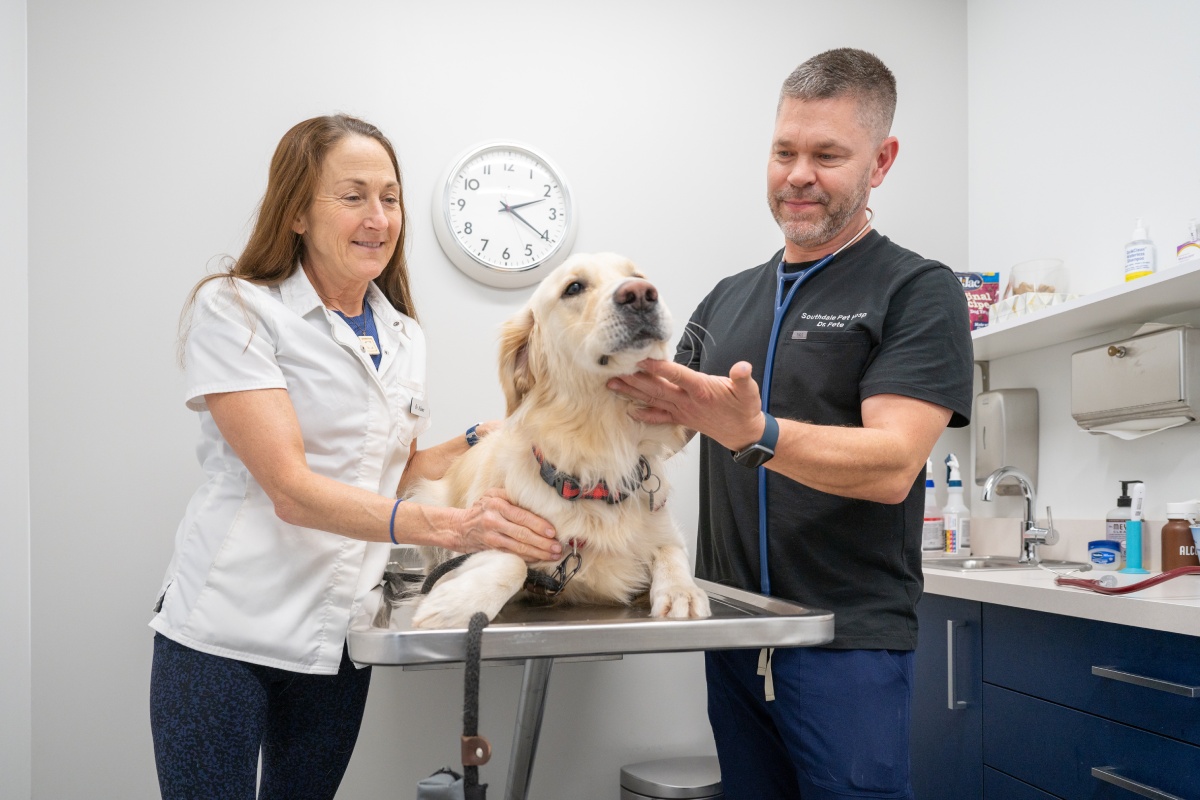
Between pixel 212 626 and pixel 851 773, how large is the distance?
110 centimetres

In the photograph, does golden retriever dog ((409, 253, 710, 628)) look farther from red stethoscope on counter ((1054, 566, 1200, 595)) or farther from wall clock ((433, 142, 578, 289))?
wall clock ((433, 142, 578, 289))

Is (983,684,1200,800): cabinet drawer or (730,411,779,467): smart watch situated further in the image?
(983,684,1200,800): cabinet drawer

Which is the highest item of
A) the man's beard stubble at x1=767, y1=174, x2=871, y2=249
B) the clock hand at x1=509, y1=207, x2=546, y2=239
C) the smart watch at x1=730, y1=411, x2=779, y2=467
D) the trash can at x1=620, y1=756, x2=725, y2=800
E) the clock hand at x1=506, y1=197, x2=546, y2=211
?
the clock hand at x1=506, y1=197, x2=546, y2=211

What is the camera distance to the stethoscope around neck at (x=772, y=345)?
1543mm

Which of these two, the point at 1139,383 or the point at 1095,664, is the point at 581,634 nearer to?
the point at 1095,664

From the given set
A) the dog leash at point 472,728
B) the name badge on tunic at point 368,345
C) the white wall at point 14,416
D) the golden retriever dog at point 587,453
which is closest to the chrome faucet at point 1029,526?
the golden retriever dog at point 587,453

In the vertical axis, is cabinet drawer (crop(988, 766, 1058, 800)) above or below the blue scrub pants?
below

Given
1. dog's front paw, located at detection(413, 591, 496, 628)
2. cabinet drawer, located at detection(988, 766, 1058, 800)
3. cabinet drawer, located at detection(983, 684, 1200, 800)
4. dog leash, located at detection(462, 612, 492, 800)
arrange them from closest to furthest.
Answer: dog leash, located at detection(462, 612, 492, 800)
dog's front paw, located at detection(413, 591, 496, 628)
cabinet drawer, located at detection(983, 684, 1200, 800)
cabinet drawer, located at detection(988, 766, 1058, 800)

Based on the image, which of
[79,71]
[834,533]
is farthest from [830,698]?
[79,71]

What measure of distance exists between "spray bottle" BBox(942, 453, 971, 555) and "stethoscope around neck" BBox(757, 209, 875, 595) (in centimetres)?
168

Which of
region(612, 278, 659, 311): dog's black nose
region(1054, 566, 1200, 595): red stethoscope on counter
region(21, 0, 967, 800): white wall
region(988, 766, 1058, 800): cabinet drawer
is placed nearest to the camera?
region(612, 278, 659, 311): dog's black nose

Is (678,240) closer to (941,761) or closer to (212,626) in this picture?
(941,761)

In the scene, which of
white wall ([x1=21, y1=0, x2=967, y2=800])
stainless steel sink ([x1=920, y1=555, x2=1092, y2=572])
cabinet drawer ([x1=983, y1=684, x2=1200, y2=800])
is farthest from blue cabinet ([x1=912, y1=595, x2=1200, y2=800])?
white wall ([x1=21, y1=0, x2=967, y2=800])

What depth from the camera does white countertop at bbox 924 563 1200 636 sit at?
5.38 ft
